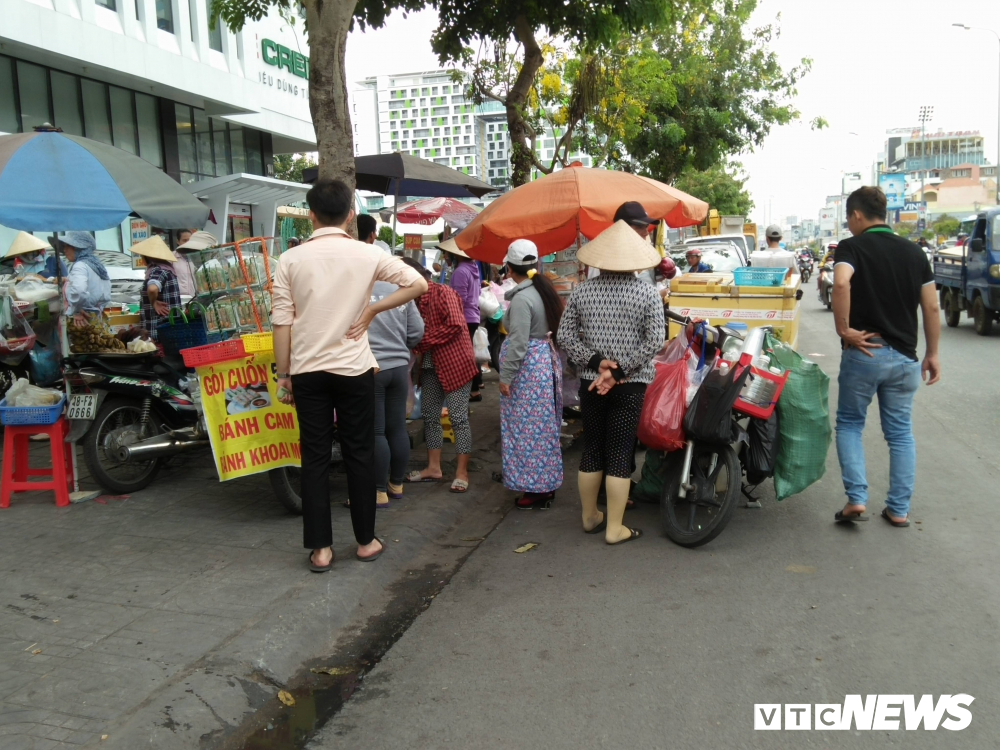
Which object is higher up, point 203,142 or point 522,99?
point 203,142

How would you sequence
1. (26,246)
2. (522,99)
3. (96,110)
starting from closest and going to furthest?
(26,246)
(522,99)
(96,110)

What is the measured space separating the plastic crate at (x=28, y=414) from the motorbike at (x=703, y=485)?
3971 mm

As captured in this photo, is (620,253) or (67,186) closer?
(620,253)

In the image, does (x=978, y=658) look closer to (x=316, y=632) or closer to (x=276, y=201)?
(x=316, y=632)

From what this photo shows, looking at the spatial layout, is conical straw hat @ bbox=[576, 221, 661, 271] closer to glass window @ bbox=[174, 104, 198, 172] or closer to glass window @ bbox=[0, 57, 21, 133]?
glass window @ bbox=[0, 57, 21, 133]

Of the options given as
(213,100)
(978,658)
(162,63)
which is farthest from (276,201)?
(978,658)

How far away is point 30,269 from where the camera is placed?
27.1ft

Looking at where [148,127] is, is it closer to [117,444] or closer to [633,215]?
[117,444]

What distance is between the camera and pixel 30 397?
6.01 metres

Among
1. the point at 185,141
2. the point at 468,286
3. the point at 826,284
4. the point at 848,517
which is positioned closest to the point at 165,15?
the point at 185,141

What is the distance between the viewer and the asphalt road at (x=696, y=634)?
10.4ft

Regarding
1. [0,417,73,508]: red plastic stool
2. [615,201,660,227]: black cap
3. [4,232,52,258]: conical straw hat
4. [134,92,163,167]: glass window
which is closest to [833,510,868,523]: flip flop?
[615,201,660,227]: black cap

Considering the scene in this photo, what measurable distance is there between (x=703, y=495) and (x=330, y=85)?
4071 mm

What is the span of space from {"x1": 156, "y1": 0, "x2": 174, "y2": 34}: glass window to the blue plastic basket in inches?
606
